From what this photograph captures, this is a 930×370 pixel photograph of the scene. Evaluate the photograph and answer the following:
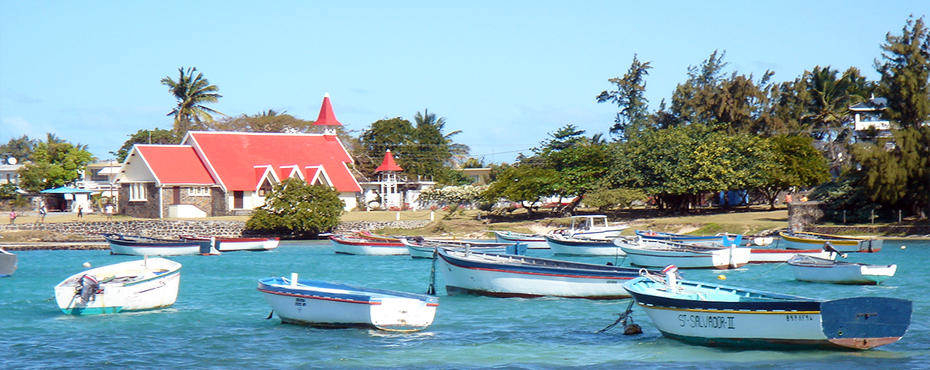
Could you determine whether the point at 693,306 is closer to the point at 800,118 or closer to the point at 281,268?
the point at 281,268

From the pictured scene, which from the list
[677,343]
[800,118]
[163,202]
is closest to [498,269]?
[677,343]

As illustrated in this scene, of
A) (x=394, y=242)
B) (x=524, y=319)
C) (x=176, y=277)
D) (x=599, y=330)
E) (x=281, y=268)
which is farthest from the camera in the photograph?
(x=394, y=242)

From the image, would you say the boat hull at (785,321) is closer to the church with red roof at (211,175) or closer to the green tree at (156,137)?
the church with red roof at (211,175)

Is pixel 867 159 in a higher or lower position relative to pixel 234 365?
higher

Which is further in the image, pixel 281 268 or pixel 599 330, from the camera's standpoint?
pixel 281 268

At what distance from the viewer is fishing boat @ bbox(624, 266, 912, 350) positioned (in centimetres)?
1553

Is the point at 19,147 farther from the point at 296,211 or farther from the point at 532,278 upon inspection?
the point at 532,278

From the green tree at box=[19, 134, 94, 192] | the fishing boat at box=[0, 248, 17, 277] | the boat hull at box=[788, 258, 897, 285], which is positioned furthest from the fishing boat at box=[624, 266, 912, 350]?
the green tree at box=[19, 134, 94, 192]

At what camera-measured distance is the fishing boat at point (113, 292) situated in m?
22.0

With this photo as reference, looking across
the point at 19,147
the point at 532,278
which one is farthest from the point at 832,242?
the point at 19,147

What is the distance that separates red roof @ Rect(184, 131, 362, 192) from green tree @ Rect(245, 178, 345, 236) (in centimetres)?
649

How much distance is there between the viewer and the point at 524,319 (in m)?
21.1

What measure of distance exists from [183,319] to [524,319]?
879cm

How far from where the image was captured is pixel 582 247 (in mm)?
41188
